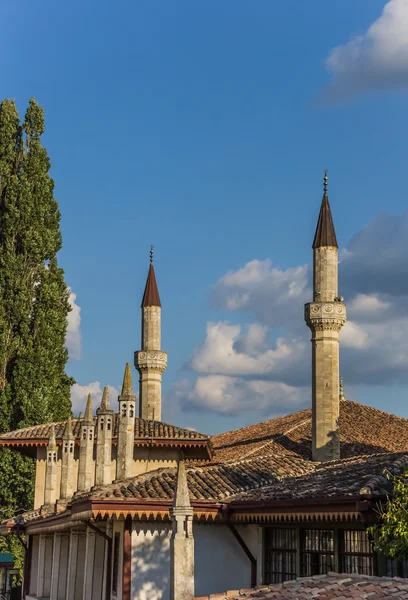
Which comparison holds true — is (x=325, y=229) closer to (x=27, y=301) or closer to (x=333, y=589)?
(x=27, y=301)

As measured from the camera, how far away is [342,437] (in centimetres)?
3014

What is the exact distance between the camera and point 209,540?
15.5 meters

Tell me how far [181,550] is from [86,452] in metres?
8.01

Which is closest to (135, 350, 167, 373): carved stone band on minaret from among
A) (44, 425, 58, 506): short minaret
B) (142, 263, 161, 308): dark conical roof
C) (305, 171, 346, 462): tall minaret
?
(142, 263, 161, 308): dark conical roof

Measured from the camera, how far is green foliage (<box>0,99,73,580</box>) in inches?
1211

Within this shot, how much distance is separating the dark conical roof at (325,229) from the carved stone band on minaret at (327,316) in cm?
177

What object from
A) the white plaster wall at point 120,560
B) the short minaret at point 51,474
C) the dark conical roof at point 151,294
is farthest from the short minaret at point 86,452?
the dark conical roof at point 151,294

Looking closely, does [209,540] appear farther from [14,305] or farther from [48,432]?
[14,305]

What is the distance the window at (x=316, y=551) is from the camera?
1368cm

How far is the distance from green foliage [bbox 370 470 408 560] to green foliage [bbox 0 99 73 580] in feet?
66.3

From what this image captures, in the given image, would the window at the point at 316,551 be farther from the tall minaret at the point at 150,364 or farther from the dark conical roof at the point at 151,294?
the dark conical roof at the point at 151,294

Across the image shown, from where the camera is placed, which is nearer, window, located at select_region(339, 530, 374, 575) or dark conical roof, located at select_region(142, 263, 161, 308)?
window, located at select_region(339, 530, 374, 575)

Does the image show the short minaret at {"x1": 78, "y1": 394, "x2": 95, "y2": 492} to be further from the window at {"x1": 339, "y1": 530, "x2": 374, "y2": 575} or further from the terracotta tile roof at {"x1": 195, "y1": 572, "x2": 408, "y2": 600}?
the terracotta tile roof at {"x1": 195, "y1": 572, "x2": 408, "y2": 600}

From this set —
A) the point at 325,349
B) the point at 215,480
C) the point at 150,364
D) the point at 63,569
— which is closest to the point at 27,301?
the point at 150,364
